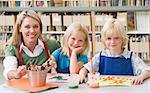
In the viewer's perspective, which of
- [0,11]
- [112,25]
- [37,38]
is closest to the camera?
[112,25]

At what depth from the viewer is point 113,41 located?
2254mm

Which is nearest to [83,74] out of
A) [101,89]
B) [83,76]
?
[83,76]

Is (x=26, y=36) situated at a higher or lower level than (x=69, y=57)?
higher

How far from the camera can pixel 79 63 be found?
234 centimetres

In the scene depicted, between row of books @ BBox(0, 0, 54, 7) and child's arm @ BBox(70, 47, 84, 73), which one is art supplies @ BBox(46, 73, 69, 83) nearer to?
child's arm @ BBox(70, 47, 84, 73)

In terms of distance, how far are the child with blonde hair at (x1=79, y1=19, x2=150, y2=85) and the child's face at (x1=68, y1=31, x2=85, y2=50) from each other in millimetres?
160

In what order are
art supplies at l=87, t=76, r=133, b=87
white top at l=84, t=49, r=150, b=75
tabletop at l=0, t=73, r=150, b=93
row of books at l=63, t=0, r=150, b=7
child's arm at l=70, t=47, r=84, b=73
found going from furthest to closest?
row of books at l=63, t=0, r=150, b=7 < child's arm at l=70, t=47, r=84, b=73 < white top at l=84, t=49, r=150, b=75 < art supplies at l=87, t=76, r=133, b=87 < tabletop at l=0, t=73, r=150, b=93

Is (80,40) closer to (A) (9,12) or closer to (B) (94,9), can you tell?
(B) (94,9)

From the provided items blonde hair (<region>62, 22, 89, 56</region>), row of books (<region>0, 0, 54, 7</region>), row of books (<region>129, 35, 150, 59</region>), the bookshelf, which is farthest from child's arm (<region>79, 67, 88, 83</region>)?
row of books (<region>0, 0, 54, 7</region>)

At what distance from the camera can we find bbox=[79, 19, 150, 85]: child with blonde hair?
2.25 m

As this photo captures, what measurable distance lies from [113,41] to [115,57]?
124mm

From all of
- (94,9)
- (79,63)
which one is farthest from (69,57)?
(94,9)

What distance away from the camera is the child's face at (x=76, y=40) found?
2365mm

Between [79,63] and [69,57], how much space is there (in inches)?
4.3
